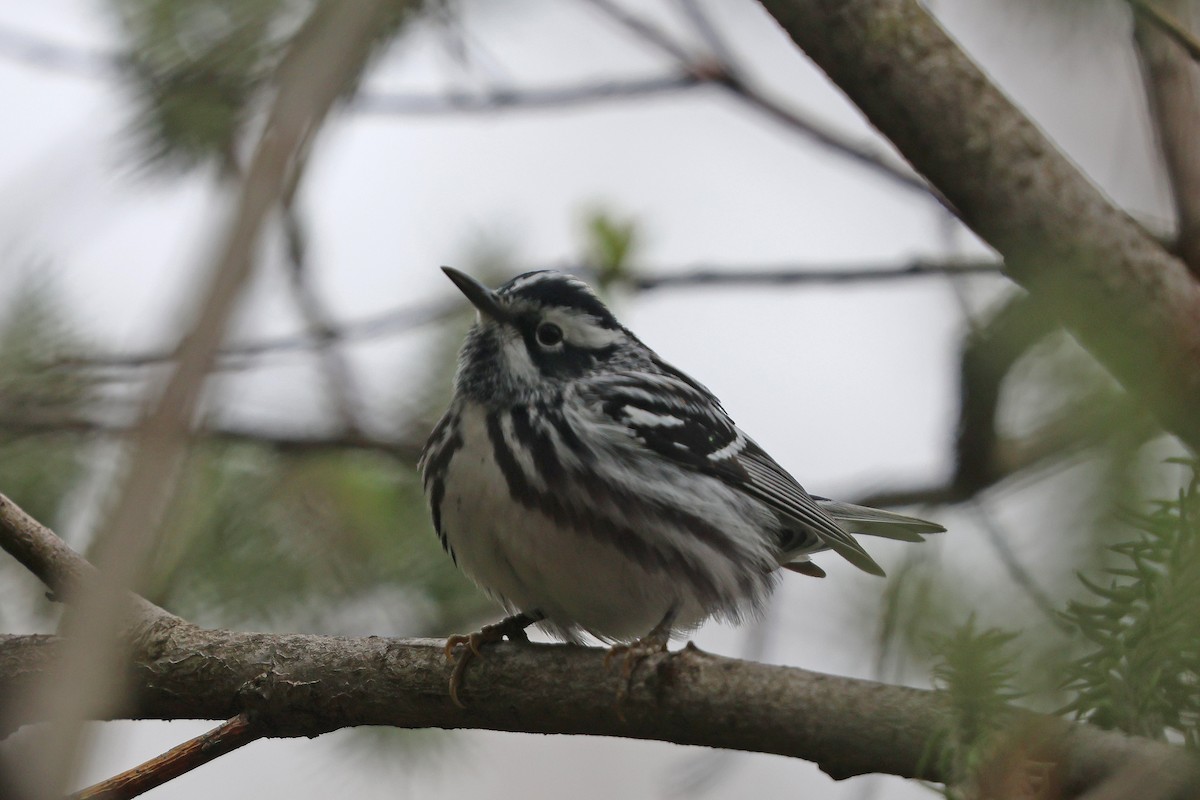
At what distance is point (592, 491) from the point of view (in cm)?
271

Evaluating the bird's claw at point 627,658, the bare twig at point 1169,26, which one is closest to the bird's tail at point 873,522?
the bird's claw at point 627,658

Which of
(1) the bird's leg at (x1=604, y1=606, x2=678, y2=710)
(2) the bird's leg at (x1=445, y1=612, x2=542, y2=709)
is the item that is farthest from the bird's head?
(1) the bird's leg at (x1=604, y1=606, x2=678, y2=710)

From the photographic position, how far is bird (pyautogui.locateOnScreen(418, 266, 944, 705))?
8.80 ft

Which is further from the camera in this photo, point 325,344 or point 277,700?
point 325,344

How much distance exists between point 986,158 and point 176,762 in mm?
1809

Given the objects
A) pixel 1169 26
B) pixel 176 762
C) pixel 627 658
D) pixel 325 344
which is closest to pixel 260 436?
pixel 325 344

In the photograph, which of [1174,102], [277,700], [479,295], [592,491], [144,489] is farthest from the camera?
[479,295]

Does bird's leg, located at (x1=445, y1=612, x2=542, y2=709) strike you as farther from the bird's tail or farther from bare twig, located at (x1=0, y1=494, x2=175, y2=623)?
the bird's tail

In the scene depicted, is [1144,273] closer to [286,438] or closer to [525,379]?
[525,379]

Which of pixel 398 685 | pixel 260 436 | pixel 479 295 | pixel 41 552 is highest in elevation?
pixel 479 295

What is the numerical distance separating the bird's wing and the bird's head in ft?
0.35

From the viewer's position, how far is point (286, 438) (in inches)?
123

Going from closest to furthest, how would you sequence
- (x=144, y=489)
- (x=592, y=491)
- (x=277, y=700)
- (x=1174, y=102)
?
(x=144, y=489), (x=277, y=700), (x=1174, y=102), (x=592, y=491)

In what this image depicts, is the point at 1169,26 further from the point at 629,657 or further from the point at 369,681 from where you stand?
the point at 369,681
